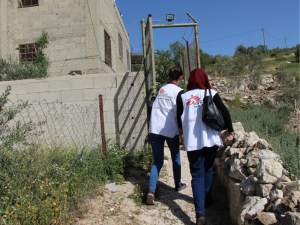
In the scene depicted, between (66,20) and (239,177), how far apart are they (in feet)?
29.0

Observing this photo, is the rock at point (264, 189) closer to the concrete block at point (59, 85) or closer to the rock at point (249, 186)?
the rock at point (249, 186)

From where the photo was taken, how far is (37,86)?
16.8ft

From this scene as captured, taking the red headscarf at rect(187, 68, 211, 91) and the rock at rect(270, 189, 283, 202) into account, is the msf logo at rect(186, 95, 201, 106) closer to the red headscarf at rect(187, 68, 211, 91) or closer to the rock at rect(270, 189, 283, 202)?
the red headscarf at rect(187, 68, 211, 91)

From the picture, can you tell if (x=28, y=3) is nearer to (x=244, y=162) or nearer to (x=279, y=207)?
(x=244, y=162)

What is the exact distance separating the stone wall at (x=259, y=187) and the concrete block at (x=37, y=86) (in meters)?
3.92

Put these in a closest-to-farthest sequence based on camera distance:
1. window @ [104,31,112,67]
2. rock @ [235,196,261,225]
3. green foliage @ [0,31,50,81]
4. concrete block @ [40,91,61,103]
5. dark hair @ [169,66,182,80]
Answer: rock @ [235,196,261,225], dark hair @ [169,66,182,80], concrete block @ [40,91,61,103], green foliage @ [0,31,50,81], window @ [104,31,112,67]

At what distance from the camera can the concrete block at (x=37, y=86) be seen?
5098mm

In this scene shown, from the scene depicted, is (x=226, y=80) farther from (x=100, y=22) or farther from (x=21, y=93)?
(x=21, y=93)

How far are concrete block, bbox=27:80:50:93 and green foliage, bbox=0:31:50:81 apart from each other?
7.99ft

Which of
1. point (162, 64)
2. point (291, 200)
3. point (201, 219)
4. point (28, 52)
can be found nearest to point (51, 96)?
point (201, 219)

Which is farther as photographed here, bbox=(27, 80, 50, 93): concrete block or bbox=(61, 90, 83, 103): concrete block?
bbox=(27, 80, 50, 93): concrete block

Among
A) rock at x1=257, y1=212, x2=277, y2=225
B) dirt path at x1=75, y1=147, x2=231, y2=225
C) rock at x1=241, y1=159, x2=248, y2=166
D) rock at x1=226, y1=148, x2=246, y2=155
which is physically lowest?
dirt path at x1=75, y1=147, x2=231, y2=225

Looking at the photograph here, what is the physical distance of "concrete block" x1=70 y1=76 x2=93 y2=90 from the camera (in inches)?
194

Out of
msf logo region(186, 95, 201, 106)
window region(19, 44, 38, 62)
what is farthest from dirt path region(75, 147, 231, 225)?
window region(19, 44, 38, 62)
